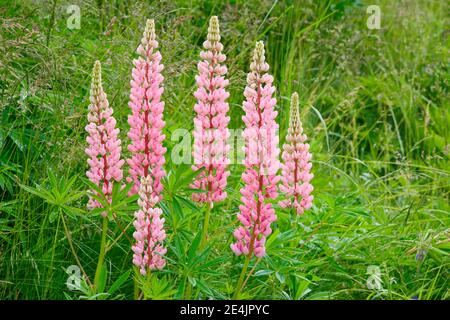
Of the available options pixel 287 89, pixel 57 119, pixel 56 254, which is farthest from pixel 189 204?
pixel 287 89

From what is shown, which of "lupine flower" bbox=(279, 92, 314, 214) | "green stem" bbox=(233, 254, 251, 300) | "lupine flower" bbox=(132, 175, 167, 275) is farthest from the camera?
"lupine flower" bbox=(279, 92, 314, 214)

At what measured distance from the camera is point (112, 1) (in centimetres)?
420

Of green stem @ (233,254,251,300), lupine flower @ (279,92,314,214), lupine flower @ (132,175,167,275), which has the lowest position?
green stem @ (233,254,251,300)

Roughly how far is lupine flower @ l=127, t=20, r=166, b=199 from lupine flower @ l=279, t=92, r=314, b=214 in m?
0.45

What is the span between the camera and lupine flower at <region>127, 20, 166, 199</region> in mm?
2545

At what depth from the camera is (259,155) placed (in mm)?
2486

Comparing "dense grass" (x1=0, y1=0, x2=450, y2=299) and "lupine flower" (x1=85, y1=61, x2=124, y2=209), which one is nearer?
"lupine flower" (x1=85, y1=61, x2=124, y2=209)

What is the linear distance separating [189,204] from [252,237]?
0.83 feet

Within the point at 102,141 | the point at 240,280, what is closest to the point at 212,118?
the point at 102,141

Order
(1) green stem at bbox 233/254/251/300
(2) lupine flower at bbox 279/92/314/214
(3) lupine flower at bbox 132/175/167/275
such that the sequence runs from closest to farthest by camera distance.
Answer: (3) lupine flower at bbox 132/175/167/275 → (1) green stem at bbox 233/254/251/300 → (2) lupine flower at bbox 279/92/314/214

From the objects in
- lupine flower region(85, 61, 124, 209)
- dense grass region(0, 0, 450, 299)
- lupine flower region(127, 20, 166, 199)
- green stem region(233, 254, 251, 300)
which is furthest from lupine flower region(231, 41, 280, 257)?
lupine flower region(85, 61, 124, 209)

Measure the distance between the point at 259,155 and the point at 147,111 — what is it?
39cm

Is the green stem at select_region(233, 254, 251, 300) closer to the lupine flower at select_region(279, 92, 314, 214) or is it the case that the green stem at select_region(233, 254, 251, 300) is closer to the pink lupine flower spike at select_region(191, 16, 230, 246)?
the pink lupine flower spike at select_region(191, 16, 230, 246)

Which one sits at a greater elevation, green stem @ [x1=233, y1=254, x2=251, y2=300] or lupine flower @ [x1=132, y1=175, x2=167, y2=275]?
lupine flower @ [x1=132, y1=175, x2=167, y2=275]
